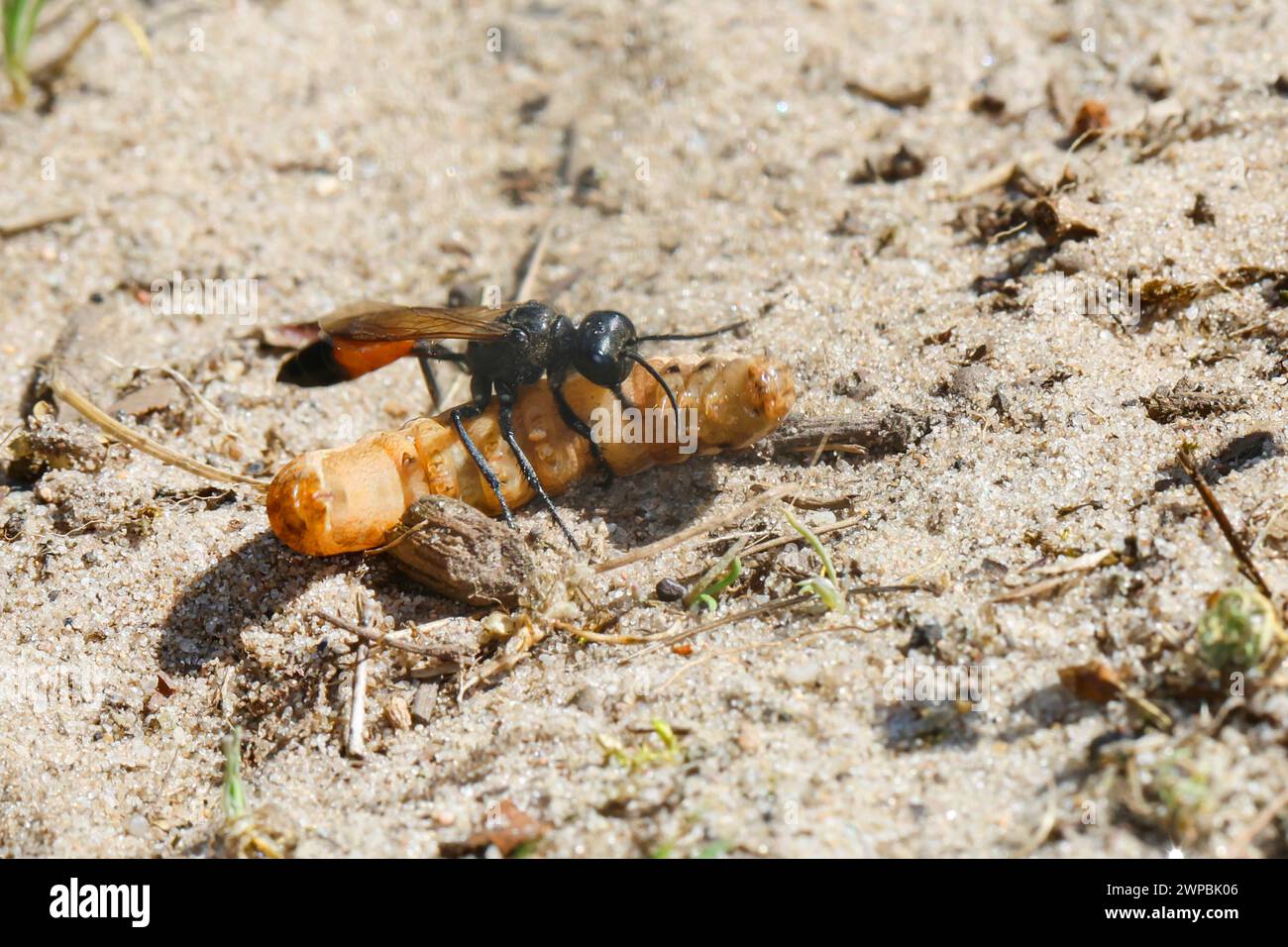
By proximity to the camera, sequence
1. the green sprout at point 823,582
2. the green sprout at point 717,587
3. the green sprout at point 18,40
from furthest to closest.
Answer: the green sprout at point 18,40, the green sprout at point 717,587, the green sprout at point 823,582

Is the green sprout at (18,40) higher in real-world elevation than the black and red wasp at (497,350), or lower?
higher

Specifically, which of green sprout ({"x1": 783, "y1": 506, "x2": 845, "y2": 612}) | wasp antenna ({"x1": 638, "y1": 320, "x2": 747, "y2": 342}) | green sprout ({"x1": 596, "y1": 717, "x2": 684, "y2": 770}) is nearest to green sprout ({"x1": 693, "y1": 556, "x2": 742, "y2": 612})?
green sprout ({"x1": 783, "y1": 506, "x2": 845, "y2": 612})

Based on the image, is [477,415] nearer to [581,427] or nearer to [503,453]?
[503,453]

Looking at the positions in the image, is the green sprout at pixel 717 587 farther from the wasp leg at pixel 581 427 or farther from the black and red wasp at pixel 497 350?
the wasp leg at pixel 581 427

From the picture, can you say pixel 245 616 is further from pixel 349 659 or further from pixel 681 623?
pixel 681 623

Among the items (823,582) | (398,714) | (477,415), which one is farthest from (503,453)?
(823,582)

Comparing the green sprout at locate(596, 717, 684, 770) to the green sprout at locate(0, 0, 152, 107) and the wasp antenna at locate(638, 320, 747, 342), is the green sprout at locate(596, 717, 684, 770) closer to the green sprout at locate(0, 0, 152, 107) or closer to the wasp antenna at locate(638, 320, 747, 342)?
the wasp antenna at locate(638, 320, 747, 342)

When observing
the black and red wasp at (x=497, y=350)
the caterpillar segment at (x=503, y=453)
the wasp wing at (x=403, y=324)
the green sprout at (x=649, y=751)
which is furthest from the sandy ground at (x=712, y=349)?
the wasp wing at (x=403, y=324)

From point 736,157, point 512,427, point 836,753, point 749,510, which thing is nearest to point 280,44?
point 736,157
